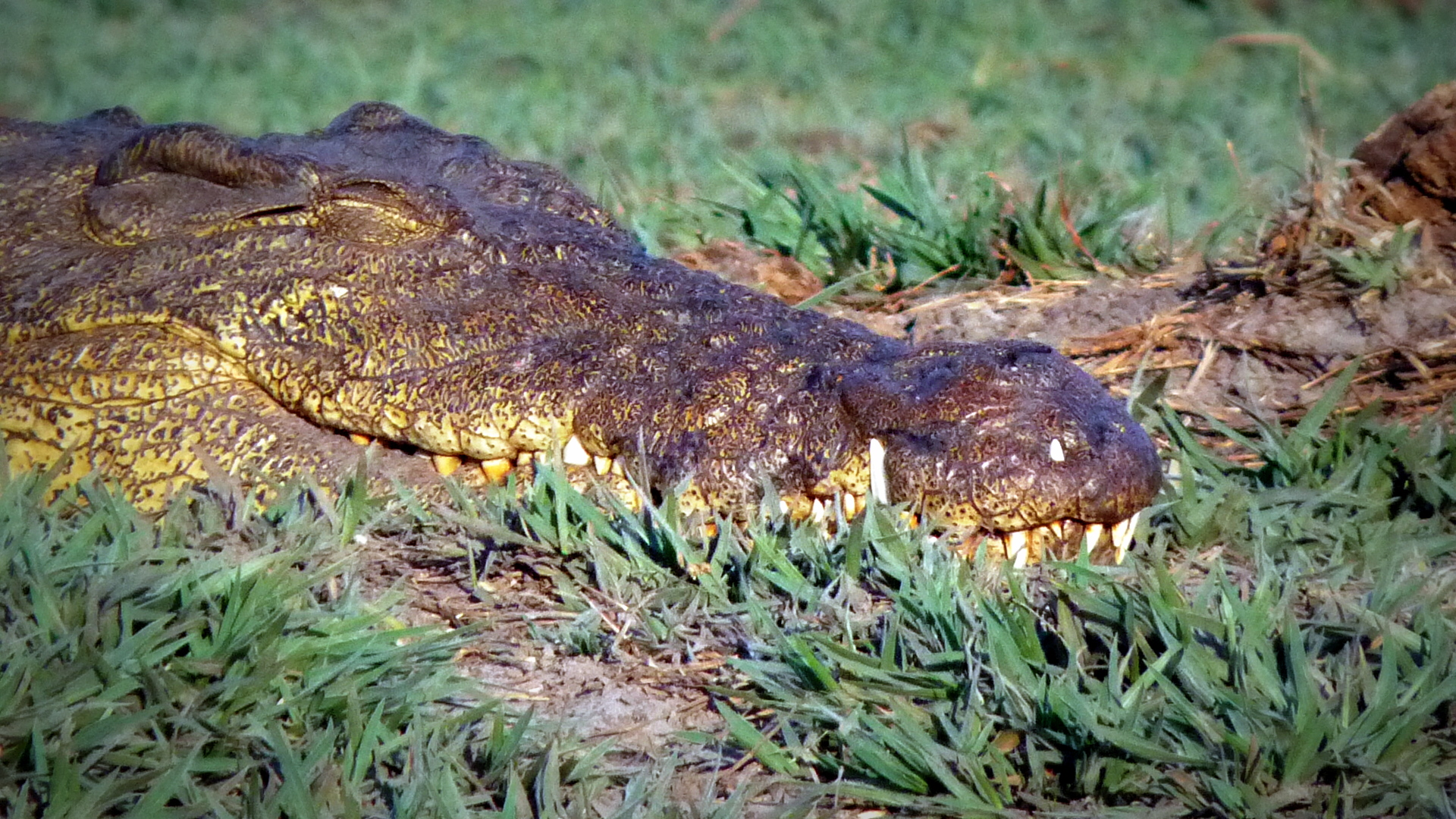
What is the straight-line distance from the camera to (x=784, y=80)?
6.77m

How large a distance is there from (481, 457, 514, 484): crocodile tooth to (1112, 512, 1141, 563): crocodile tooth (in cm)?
112

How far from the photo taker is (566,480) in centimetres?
254

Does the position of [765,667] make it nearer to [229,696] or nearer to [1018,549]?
[1018,549]

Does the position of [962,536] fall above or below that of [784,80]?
above

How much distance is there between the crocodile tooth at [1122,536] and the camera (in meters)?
2.39

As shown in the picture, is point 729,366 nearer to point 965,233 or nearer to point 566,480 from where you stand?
point 566,480

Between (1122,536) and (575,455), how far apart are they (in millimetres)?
994

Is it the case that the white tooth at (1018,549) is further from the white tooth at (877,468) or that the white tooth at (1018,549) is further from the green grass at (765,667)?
the white tooth at (877,468)

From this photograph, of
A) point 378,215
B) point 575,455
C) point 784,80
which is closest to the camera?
point 575,455

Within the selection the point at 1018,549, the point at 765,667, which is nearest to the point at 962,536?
the point at 1018,549

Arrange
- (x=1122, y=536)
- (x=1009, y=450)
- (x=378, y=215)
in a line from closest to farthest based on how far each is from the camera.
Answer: (x=1009, y=450) < (x=1122, y=536) < (x=378, y=215)

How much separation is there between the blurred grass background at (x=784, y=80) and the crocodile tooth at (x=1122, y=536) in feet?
7.18

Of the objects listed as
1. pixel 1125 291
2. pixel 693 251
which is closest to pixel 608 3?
pixel 693 251

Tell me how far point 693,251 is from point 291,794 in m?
2.62
